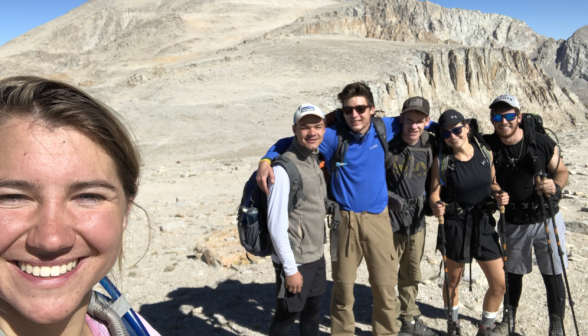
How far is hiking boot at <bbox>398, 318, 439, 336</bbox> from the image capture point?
3.92 metres

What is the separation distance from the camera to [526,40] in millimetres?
145250

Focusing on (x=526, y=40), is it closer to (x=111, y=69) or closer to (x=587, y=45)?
(x=587, y=45)

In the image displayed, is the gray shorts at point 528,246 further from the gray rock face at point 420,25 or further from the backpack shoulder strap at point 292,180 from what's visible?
the gray rock face at point 420,25

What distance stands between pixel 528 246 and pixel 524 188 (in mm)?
574

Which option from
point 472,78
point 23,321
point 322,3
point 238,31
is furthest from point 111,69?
point 322,3

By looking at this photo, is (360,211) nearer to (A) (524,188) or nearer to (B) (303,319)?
(B) (303,319)

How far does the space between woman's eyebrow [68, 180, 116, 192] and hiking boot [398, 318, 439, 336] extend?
3613 millimetres

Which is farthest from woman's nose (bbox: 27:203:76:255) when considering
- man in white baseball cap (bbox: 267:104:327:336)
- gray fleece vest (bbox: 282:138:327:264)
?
gray fleece vest (bbox: 282:138:327:264)

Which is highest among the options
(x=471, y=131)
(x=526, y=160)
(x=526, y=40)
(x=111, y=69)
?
(x=526, y=40)

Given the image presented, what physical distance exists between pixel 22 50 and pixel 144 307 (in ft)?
293

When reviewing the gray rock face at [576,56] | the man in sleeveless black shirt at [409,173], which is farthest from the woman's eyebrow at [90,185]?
the gray rock face at [576,56]

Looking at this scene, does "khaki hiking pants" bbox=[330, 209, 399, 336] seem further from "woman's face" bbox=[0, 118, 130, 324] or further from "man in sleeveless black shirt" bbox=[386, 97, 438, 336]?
"woman's face" bbox=[0, 118, 130, 324]

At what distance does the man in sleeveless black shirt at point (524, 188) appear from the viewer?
11.5ft

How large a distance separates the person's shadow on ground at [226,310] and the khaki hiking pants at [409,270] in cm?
48
